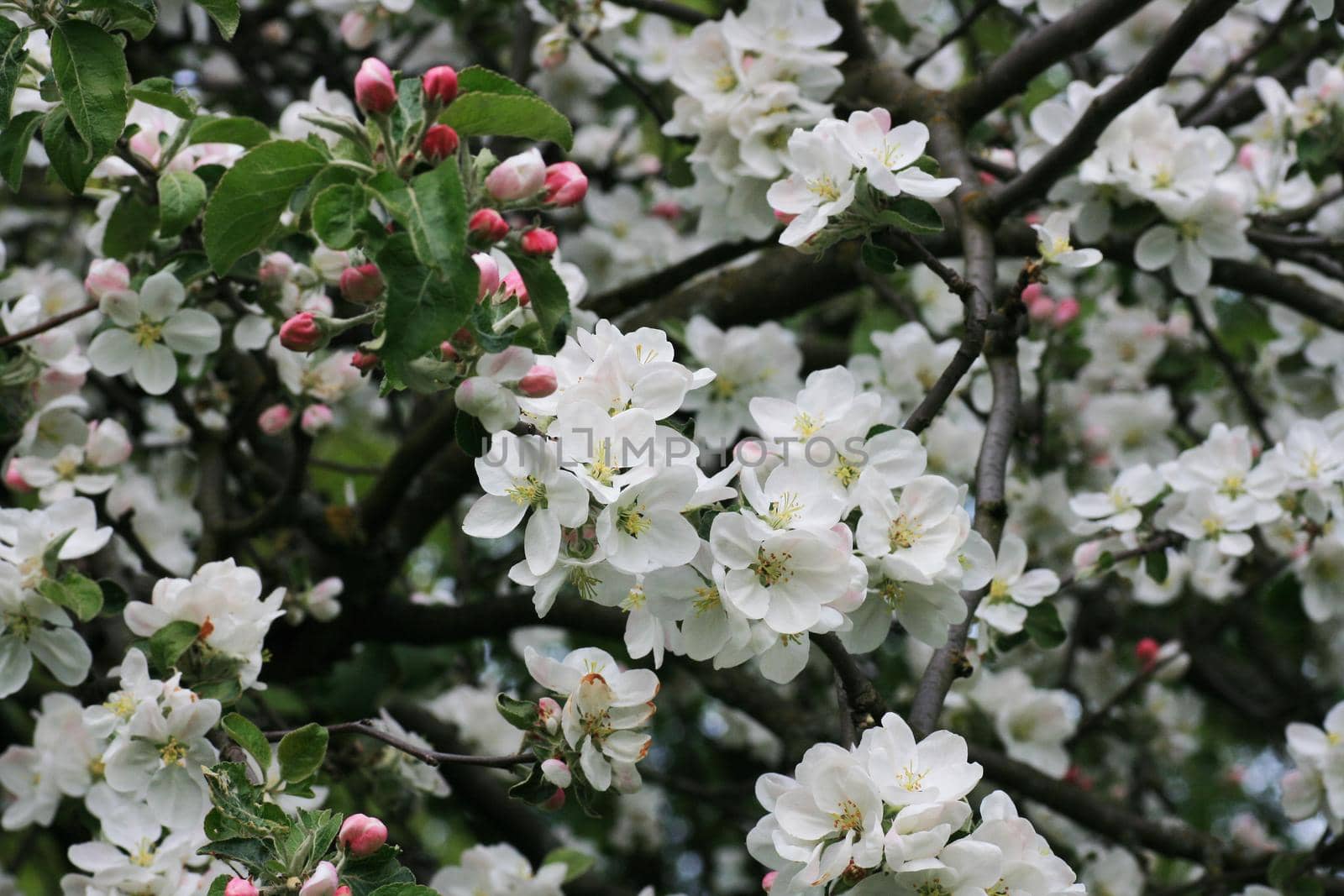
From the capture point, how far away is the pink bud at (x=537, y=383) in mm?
1390

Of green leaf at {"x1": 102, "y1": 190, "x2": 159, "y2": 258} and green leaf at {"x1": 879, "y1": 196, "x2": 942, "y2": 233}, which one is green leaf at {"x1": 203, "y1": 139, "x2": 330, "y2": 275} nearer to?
green leaf at {"x1": 102, "y1": 190, "x2": 159, "y2": 258}

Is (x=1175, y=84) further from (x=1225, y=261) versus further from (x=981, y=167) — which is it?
(x=981, y=167)

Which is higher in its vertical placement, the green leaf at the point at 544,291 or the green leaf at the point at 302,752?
the green leaf at the point at 544,291

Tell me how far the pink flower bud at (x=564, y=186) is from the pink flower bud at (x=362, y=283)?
0.23 metres

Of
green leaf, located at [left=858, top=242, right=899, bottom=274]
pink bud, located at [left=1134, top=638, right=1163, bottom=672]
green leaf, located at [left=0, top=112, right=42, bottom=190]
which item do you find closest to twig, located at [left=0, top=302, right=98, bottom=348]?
green leaf, located at [left=0, top=112, right=42, bottom=190]

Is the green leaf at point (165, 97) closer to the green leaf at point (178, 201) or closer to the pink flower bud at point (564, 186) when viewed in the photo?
the green leaf at point (178, 201)

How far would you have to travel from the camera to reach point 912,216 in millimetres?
1708

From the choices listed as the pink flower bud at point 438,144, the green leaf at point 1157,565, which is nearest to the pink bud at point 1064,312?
the green leaf at point 1157,565

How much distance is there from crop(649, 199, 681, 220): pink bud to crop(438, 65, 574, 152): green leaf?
2250 mm

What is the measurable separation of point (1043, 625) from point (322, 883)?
118cm

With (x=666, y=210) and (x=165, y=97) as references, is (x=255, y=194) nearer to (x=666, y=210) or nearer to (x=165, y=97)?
(x=165, y=97)

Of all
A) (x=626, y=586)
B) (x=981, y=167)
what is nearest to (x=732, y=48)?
(x=981, y=167)

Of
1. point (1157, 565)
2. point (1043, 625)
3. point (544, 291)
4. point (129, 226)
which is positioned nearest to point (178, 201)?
point (129, 226)

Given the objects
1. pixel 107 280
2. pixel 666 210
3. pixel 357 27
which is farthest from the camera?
pixel 666 210
